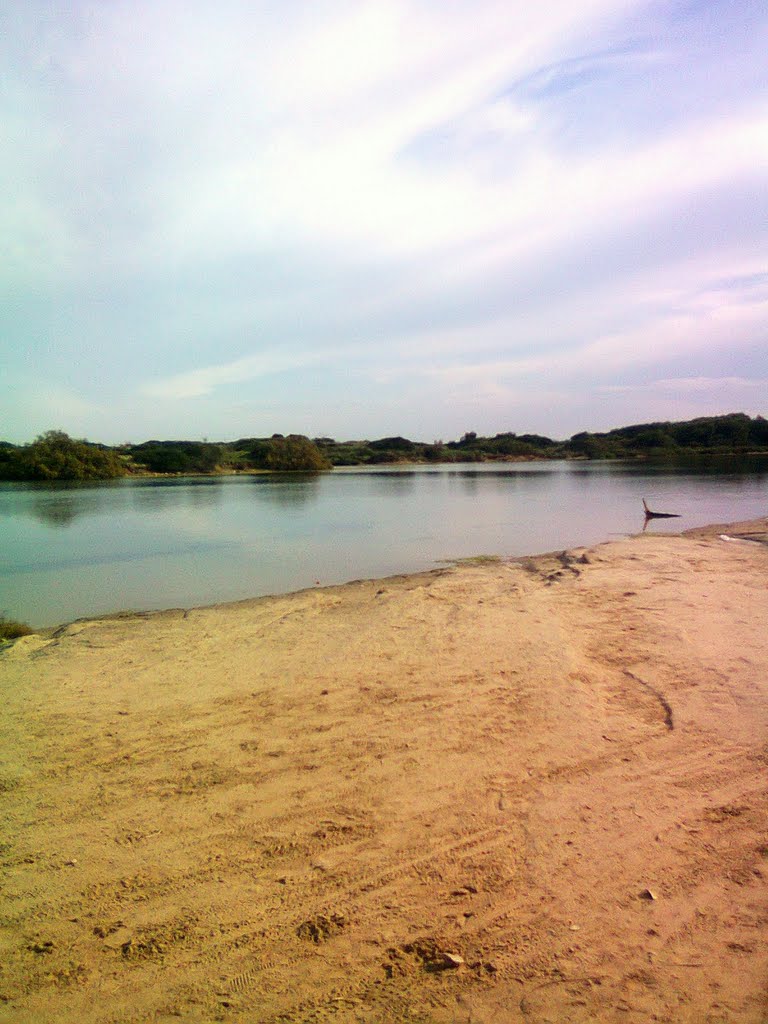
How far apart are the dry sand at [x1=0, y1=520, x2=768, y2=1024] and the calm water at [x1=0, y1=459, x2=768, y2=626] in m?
5.06

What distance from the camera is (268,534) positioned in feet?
57.8

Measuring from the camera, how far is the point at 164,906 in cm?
254

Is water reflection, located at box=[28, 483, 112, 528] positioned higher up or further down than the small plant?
higher up

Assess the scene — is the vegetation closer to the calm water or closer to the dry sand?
the calm water

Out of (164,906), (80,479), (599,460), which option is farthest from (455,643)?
(599,460)

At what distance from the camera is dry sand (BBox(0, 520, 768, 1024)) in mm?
2152

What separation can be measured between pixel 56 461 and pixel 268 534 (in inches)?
1569

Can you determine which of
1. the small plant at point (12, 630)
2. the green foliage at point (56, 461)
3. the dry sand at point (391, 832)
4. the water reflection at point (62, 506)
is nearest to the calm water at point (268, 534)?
the water reflection at point (62, 506)

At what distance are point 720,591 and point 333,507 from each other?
18863 mm

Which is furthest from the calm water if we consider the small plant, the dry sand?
the dry sand

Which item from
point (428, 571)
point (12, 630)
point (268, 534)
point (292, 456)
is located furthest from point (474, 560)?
point (292, 456)

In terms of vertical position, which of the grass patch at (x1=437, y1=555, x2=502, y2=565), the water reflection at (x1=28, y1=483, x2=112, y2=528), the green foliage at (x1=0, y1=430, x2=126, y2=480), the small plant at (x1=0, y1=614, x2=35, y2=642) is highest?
the green foliage at (x1=0, y1=430, x2=126, y2=480)

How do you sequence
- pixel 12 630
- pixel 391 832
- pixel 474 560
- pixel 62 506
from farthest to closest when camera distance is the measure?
pixel 62 506, pixel 474 560, pixel 12 630, pixel 391 832

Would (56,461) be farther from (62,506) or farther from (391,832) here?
(391,832)
